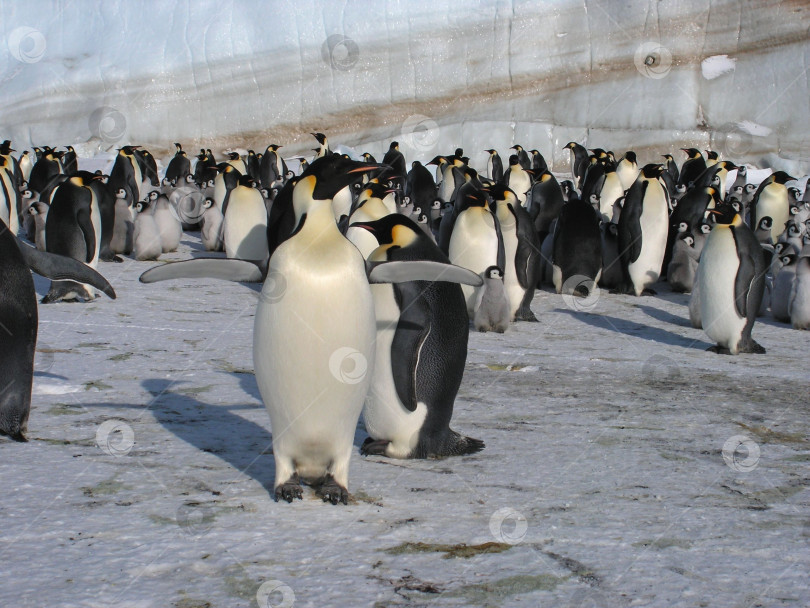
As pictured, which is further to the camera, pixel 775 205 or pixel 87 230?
pixel 775 205

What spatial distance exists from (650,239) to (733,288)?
2.45 m

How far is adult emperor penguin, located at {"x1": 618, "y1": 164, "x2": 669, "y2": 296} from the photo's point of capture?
26.9ft

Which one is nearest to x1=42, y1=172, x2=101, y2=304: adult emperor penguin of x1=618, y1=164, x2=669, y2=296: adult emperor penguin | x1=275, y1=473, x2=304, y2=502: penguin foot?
x1=275, y1=473, x2=304, y2=502: penguin foot

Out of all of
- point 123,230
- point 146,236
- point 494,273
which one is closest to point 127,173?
point 123,230

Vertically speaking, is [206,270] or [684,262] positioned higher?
[206,270]

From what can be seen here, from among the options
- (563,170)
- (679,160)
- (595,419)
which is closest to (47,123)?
(563,170)

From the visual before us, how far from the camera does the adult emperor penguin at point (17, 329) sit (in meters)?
3.27

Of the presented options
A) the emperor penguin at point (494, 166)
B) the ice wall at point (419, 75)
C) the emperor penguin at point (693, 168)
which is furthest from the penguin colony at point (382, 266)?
the ice wall at point (419, 75)

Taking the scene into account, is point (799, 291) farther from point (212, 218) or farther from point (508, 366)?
point (212, 218)

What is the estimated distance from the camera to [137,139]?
20.2 m

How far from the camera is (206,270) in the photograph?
9.50 ft

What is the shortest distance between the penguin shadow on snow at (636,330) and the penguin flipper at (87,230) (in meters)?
3.56

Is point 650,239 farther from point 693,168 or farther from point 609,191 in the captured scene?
point 693,168

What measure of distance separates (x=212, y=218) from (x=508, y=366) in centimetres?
554
